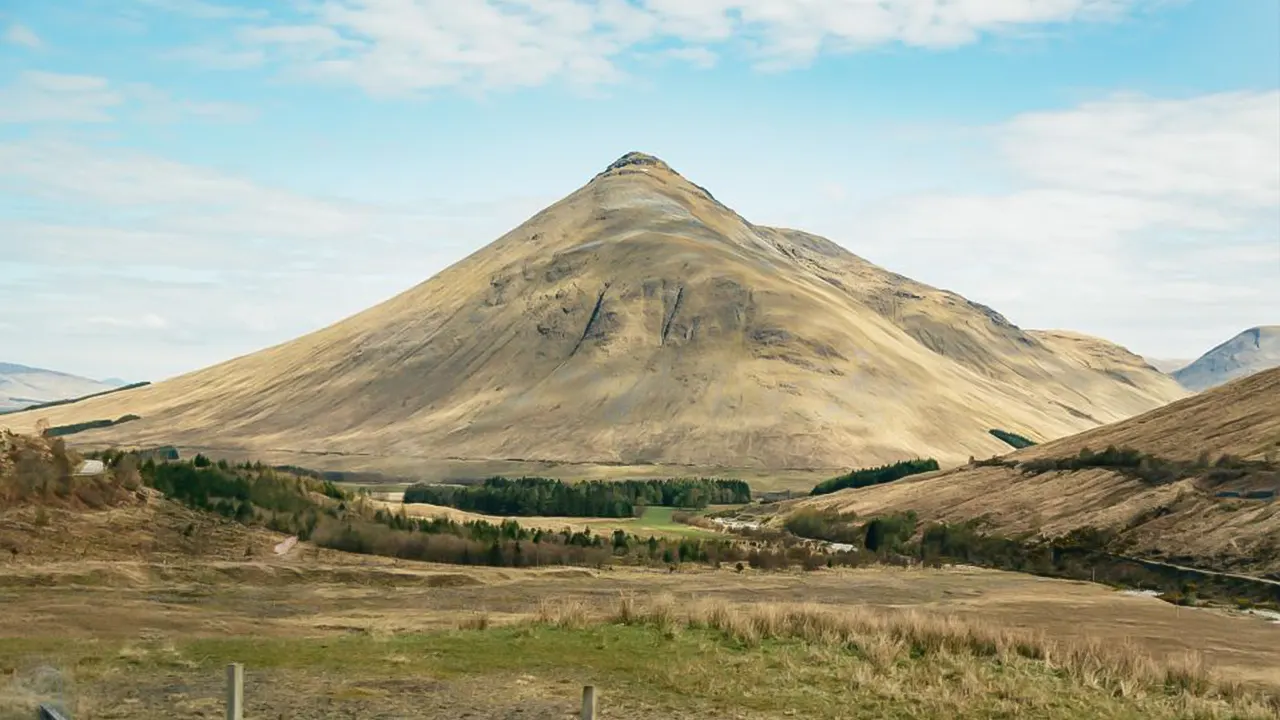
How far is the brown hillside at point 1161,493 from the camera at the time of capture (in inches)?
3479

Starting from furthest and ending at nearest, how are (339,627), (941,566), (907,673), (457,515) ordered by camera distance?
(457,515) → (941,566) → (339,627) → (907,673)

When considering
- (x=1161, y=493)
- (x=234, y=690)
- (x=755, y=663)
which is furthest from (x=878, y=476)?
(x=234, y=690)

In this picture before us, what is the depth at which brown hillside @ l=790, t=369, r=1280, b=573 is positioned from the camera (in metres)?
88.4

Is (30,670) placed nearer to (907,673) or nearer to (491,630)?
(491,630)

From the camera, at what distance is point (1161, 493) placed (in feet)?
331

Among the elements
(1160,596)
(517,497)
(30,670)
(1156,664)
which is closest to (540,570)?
(1160,596)

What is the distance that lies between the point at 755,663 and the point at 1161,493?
7685 centimetres

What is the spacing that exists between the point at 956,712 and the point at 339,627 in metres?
21.3

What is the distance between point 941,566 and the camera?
9938cm

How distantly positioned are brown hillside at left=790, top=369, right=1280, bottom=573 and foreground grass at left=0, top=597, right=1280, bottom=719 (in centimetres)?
5257

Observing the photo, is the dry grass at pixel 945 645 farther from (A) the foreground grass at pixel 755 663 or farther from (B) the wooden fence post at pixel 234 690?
(B) the wooden fence post at pixel 234 690

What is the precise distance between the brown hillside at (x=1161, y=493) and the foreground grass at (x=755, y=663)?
172ft

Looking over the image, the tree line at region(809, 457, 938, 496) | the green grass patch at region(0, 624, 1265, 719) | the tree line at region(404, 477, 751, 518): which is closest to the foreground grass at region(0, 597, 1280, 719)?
the green grass patch at region(0, 624, 1265, 719)

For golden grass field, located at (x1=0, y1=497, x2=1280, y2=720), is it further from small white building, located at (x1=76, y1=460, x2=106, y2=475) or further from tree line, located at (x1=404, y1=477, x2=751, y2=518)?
tree line, located at (x1=404, y1=477, x2=751, y2=518)
